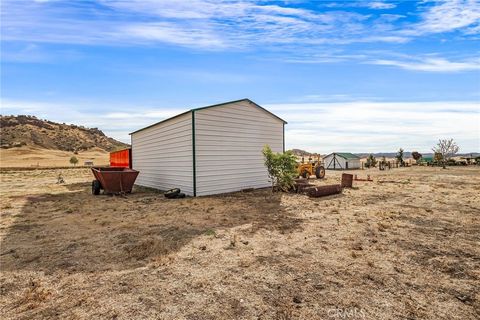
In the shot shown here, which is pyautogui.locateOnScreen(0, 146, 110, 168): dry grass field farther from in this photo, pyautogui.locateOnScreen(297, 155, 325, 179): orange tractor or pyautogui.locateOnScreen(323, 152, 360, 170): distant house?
pyautogui.locateOnScreen(297, 155, 325, 179): orange tractor

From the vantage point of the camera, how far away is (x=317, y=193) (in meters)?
13.9

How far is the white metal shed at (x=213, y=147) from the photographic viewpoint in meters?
14.5

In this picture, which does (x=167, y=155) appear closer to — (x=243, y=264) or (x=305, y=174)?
(x=305, y=174)

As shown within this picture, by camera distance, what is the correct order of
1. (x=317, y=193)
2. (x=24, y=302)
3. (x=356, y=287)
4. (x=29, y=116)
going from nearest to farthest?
(x=24, y=302)
(x=356, y=287)
(x=317, y=193)
(x=29, y=116)

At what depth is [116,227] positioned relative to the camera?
338 inches

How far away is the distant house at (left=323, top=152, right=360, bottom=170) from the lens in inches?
1889

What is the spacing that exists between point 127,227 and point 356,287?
634cm

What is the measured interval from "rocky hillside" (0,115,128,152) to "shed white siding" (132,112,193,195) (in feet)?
220

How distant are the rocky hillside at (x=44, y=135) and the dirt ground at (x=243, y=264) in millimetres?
79111

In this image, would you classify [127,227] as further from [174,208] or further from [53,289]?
[53,289]

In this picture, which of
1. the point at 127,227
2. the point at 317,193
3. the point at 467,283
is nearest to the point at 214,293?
the point at 467,283

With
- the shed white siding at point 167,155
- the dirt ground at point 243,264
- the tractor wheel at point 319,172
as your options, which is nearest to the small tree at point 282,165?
the dirt ground at point 243,264

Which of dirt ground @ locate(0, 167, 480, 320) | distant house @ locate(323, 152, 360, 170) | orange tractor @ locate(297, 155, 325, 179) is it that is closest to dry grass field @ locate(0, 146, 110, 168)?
distant house @ locate(323, 152, 360, 170)

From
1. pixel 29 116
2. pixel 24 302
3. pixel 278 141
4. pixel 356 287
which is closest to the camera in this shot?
pixel 24 302
